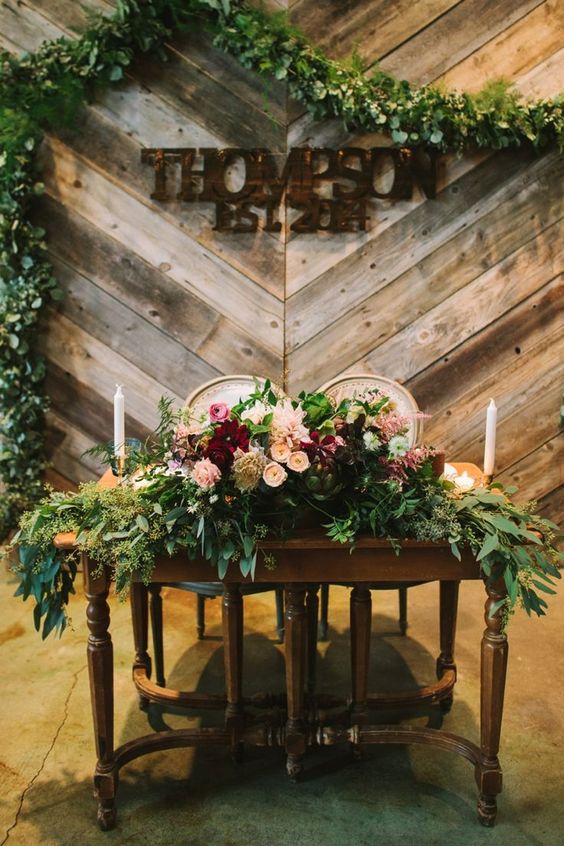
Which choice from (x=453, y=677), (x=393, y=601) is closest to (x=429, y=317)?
(x=393, y=601)

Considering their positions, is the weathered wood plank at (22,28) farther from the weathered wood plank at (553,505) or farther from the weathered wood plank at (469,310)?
the weathered wood plank at (553,505)

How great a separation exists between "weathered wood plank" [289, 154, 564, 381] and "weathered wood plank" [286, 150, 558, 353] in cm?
4

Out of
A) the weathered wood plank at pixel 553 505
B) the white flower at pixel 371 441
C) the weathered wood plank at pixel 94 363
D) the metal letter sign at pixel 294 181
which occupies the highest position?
the metal letter sign at pixel 294 181

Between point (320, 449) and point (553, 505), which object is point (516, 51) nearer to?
point (553, 505)

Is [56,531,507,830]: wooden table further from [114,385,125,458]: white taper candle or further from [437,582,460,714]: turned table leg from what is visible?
[114,385,125,458]: white taper candle

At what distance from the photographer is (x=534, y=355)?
3.59 meters

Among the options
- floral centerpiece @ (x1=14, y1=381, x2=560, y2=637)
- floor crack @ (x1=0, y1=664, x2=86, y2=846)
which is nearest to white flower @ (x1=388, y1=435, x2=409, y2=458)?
floral centerpiece @ (x1=14, y1=381, x2=560, y2=637)

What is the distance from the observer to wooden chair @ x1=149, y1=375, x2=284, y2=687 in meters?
2.20

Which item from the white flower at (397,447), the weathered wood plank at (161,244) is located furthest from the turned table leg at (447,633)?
the weathered wood plank at (161,244)

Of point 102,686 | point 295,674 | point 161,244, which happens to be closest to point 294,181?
point 161,244

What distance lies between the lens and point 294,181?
11.3ft

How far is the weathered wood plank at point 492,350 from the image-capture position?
11.7 ft

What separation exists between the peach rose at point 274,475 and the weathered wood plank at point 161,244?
78.1 inches

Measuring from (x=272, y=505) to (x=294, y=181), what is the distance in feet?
7.09
